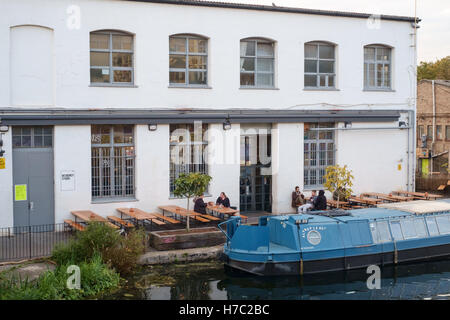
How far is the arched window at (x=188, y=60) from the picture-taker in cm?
2183

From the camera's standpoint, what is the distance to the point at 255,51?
913 inches

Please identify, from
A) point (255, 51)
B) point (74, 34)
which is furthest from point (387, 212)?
point (74, 34)

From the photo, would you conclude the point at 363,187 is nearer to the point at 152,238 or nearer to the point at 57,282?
the point at 152,238

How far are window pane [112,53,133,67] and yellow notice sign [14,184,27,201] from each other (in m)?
5.03

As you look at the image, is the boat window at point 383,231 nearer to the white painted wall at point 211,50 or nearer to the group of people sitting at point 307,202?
the group of people sitting at point 307,202

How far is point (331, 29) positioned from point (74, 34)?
395 inches

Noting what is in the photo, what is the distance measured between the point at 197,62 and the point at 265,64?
9.12 ft

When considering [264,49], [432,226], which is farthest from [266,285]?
[264,49]

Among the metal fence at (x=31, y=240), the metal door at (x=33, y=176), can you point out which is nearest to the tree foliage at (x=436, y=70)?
the metal door at (x=33, y=176)

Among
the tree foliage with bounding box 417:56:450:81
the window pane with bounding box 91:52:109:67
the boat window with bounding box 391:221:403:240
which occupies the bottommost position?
the boat window with bounding box 391:221:403:240

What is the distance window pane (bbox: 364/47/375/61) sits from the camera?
2538 centimetres

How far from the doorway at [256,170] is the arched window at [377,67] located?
16.8 ft

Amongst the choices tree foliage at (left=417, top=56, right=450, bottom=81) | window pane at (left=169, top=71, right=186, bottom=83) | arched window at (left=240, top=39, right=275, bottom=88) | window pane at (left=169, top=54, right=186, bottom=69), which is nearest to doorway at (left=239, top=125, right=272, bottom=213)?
arched window at (left=240, top=39, right=275, bottom=88)

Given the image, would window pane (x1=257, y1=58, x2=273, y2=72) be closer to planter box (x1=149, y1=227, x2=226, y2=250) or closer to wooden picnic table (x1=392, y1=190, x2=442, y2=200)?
planter box (x1=149, y1=227, x2=226, y2=250)
